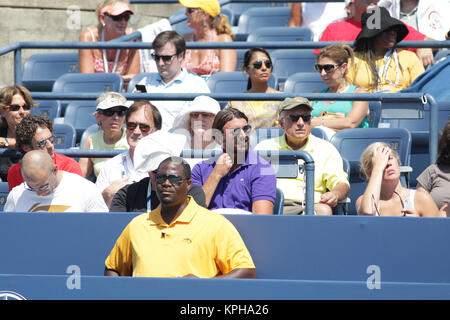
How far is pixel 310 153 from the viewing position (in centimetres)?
559

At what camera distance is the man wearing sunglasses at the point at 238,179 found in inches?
201

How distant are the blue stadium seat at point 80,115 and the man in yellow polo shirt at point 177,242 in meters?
2.86

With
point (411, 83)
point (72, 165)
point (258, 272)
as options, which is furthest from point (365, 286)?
point (411, 83)

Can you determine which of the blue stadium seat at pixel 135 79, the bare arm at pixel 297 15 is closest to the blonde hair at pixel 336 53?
the blue stadium seat at pixel 135 79

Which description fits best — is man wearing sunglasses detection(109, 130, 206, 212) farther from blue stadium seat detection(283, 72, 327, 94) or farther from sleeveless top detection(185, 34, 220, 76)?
sleeveless top detection(185, 34, 220, 76)

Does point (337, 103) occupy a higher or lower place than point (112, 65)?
lower

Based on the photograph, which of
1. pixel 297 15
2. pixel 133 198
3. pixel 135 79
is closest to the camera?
pixel 133 198

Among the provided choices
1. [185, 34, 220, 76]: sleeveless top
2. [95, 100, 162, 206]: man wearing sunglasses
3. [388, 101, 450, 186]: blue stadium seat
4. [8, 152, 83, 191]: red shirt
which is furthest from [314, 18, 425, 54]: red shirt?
[8, 152, 83, 191]: red shirt

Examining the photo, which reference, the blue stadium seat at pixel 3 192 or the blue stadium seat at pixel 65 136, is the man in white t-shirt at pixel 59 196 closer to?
the blue stadium seat at pixel 3 192

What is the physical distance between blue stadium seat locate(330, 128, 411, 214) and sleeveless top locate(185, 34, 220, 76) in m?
2.11

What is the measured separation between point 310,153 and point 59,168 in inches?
61.9

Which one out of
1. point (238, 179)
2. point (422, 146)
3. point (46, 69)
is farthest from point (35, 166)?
point (46, 69)

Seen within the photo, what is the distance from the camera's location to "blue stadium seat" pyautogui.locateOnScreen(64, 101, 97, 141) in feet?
24.1

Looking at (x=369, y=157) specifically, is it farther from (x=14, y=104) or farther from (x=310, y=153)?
(x=14, y=104)
